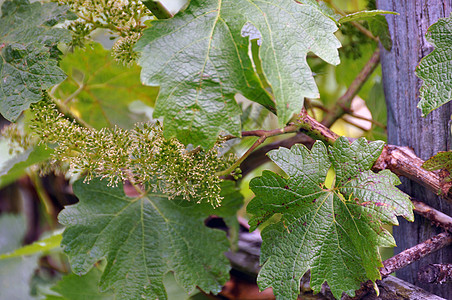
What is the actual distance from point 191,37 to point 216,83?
8 cm

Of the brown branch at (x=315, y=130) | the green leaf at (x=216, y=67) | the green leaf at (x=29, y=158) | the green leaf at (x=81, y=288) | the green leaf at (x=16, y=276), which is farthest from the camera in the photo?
the green leaf at (x=16, y=276)

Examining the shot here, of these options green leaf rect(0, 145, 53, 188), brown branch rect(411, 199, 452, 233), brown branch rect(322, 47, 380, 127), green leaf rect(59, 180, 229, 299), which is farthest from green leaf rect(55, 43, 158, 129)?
brown branch rect(411, 199, 452, 233)

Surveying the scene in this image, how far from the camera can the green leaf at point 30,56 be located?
60 centimetres

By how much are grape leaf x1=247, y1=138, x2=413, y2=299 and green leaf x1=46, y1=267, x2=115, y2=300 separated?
47cm

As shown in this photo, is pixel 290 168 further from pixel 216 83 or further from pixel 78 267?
pixel 78 267

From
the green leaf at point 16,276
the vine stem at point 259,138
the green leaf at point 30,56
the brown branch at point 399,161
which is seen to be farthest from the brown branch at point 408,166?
the green leaf at point 16,276

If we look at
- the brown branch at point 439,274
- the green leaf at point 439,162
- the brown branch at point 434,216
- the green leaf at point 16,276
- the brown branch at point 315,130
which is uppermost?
the brown branch at point 315,130

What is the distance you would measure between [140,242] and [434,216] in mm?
488

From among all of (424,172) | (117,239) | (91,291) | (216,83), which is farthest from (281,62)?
(91,291)

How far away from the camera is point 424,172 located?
0.60 m

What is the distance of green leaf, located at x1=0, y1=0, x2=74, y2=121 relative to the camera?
0.60m

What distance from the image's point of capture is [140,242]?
722mm

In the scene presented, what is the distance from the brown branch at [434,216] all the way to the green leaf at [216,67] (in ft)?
0.91

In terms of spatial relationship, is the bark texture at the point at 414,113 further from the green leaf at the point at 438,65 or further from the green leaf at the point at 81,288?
the green leaf at the point at 81,288
